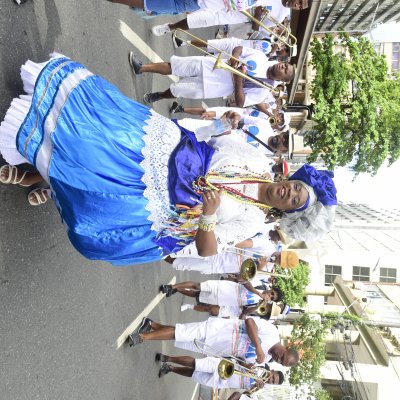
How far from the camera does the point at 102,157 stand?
2.78 m

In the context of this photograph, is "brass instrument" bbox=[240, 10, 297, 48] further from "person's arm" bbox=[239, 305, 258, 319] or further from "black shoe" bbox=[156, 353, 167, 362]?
"black shoe" bbox=[156, 353, 167, 362]

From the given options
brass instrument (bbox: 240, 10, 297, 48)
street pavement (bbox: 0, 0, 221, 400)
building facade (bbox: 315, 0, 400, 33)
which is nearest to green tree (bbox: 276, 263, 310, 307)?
brass instrument (bbox: 240, 10, 297, 48)

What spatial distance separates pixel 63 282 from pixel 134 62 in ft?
10.9

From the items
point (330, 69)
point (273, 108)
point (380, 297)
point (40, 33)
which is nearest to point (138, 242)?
point (40, 33)

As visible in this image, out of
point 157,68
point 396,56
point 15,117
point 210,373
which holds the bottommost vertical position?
point 210,373

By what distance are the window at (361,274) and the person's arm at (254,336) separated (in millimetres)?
23273

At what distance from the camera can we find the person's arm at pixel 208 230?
291 cm

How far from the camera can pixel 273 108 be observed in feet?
28.0

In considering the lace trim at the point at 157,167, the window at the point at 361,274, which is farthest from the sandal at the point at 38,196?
the window at the point at 361,274

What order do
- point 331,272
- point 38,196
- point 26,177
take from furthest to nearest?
point 331,272 → point 38,196 → point 26,177

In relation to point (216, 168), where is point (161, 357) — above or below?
below

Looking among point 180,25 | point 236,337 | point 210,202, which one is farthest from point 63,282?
point 180,25

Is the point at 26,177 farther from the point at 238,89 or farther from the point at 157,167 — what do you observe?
the point at 238,89

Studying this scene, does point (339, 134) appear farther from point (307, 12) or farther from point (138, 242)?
point (138, 242)
